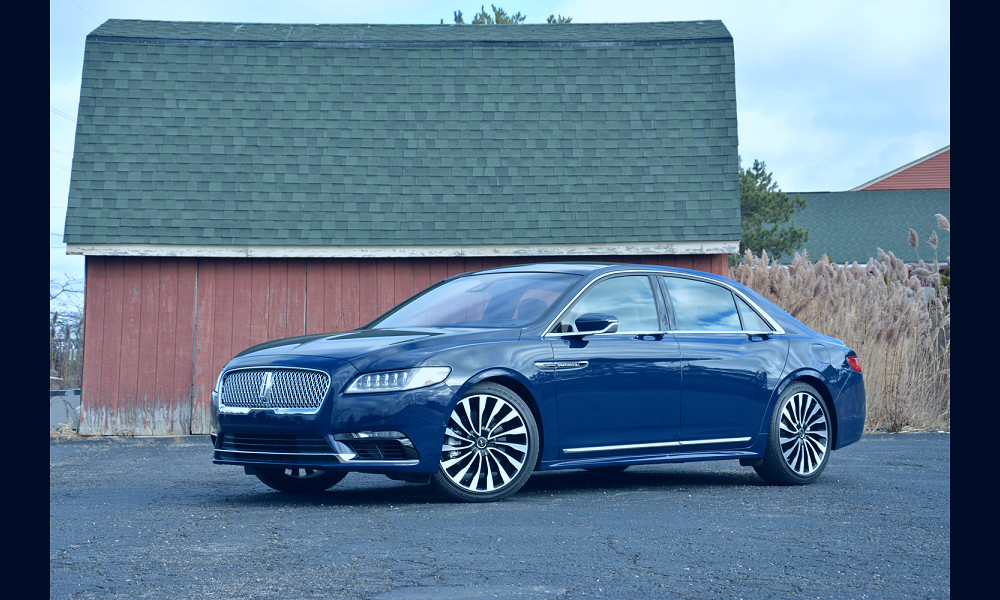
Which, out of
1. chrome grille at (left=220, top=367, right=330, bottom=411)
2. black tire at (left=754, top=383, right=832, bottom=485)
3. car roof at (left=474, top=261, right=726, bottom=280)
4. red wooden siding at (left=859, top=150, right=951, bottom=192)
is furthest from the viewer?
red wooden siding at (left=859, top=150, right=951, bottom=192)

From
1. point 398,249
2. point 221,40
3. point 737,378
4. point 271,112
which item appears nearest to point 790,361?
point 737,378

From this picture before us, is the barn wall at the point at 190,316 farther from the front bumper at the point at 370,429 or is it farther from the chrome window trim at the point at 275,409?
the front bumper at the point at 370,429

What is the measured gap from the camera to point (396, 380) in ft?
21.8

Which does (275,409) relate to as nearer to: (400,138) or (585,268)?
A: (585,268)

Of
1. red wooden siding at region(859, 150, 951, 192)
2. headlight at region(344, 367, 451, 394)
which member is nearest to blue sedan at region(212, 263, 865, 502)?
headlight at region(344, 367, 451, 394)

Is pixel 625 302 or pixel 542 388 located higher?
pixel 625 302

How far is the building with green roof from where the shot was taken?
1555cm

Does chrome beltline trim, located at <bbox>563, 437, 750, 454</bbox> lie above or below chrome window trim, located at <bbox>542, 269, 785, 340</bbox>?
below

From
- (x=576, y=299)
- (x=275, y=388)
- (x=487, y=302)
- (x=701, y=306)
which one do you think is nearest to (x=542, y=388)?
(x=576, y=299)

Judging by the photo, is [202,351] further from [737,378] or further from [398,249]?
[737,378]

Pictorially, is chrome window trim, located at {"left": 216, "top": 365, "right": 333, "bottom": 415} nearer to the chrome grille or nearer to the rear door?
the chrome grille

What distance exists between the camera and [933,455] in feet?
35.0

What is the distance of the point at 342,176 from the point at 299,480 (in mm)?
9286

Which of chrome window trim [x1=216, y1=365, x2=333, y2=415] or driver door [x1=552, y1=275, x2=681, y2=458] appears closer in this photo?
chrome window trim [x1=216, y1=365, x2=333, y2=415]
